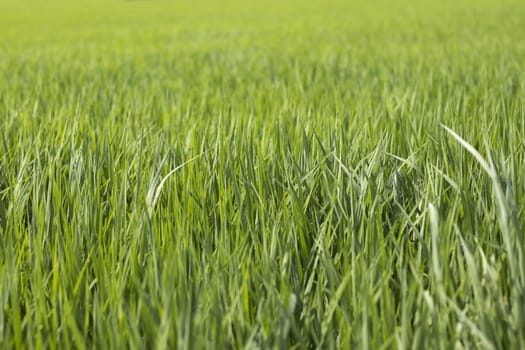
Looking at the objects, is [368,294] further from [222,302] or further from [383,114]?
[383,114]

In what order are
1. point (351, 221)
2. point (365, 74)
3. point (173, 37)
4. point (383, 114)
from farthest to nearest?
point (173, 37) < point (365, 74) < point (383, 114) < point (351, 221)

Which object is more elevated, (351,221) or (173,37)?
(351,221)

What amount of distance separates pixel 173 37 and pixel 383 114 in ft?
18.4

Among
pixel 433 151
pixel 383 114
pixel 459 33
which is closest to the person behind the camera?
pixel 433 151

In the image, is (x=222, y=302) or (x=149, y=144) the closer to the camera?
(x=222, y=302)

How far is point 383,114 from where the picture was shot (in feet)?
5.41

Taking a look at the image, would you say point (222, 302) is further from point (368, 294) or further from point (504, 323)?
point (504, 323)

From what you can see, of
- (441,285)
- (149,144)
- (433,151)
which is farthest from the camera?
(149,144)

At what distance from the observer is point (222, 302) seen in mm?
811

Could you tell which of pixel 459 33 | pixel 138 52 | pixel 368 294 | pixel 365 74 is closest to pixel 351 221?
pixel 368 294

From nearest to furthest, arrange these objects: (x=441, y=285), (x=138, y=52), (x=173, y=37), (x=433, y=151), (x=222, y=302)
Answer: (x=441, y=285)
(x=222, y=302)
(x=433, y=151)
(x=138, y=52)
(x=173, y=37)

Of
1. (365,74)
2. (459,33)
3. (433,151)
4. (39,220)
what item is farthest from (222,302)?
(459,33)

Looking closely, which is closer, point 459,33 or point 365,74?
point 365,74

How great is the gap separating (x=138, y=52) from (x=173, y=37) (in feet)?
6.53
